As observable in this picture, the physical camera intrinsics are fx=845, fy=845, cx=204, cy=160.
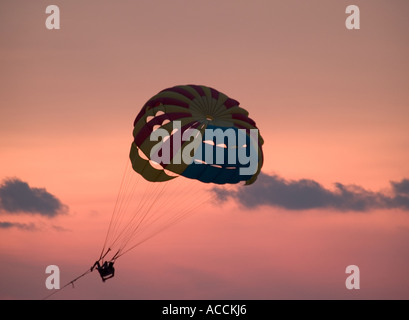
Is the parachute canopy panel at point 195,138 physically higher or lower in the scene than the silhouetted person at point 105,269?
higher

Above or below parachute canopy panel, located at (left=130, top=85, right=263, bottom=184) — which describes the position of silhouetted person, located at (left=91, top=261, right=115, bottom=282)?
below

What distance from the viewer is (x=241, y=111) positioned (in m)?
50.6
